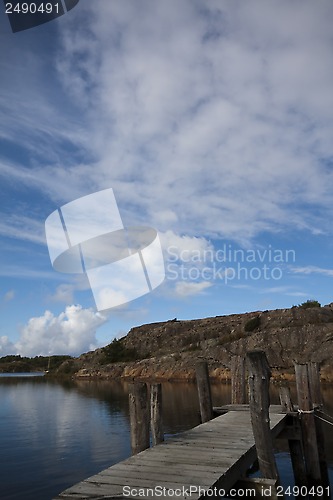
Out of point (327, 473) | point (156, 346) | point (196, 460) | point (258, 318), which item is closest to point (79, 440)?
point (327, 473)

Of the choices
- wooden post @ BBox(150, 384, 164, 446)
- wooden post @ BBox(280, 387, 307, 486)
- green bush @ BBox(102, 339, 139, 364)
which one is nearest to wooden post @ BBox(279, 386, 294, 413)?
wooden post @ BBox(280, 387, 307, 486)

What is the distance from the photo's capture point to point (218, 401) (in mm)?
30859

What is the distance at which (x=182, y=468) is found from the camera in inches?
283

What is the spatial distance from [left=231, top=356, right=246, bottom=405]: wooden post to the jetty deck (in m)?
4.90

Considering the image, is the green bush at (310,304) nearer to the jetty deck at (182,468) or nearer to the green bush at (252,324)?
the green bush at (252,324)

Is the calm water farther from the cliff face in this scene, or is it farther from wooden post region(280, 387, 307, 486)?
the cliff face

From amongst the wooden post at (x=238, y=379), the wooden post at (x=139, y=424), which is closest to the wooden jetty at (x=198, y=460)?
the wooden post at (x=139, y=424)

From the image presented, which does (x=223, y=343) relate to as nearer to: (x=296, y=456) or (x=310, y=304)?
(x=310, y=304)

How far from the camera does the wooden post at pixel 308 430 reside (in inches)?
470

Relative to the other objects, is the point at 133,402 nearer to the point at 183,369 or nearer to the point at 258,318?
the point at 183,369

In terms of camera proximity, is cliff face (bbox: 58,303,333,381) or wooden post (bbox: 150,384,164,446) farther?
cliff face (bbox: 58,303,333,381)

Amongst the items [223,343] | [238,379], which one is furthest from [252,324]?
[238,379]

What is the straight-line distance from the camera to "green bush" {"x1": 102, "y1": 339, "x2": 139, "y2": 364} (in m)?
69.4

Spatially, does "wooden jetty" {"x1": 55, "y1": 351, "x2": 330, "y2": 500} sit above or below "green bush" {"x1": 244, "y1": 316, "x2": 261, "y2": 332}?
below
